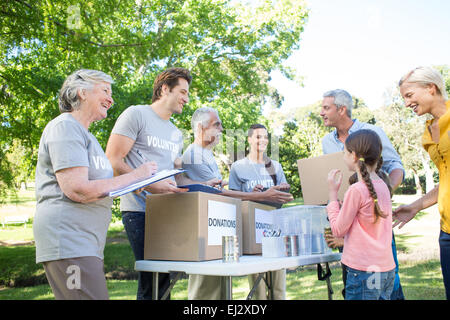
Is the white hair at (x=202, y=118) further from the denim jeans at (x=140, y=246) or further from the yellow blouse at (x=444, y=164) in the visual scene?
the yellow blouse at (x=444, y=164)

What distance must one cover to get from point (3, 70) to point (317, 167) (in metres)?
6.76

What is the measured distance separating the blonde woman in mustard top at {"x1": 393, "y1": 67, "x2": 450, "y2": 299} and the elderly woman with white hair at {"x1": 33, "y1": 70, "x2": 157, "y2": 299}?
1.47 meters

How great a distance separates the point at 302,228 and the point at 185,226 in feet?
2.89

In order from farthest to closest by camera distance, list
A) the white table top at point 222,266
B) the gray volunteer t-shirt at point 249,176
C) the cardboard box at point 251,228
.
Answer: the gray volunteer t-shirt at point 249,176 → the cardboard box at point 251,228 → the white table top at point 222,266

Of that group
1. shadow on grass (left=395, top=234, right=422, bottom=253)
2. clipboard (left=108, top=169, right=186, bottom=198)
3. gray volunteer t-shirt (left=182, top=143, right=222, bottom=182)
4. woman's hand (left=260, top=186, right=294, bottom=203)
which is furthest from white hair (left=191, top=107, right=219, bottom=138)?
shadow on grass (left=395, top=234, right=422, bottom=253)

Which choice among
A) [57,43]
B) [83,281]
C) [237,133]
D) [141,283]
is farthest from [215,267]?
[237,133]

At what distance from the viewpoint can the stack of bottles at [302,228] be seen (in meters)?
2.17

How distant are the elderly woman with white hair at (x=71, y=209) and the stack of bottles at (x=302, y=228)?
1.03m

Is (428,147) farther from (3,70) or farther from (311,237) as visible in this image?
(3,70)

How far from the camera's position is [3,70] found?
23.1 feet

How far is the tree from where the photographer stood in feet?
20.0

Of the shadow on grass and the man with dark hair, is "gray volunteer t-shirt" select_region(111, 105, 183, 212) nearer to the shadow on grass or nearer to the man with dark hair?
the man with dark hair

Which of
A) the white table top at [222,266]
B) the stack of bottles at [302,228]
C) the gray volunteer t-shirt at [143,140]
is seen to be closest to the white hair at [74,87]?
the gray volunteer t-shirt at [143,140]

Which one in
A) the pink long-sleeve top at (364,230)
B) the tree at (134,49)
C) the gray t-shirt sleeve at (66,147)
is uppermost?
the tree at (134,49)
